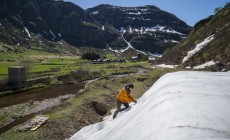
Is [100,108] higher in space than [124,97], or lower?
lower

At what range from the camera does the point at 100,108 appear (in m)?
35.7

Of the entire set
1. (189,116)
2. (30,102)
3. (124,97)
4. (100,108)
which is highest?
(189,116)

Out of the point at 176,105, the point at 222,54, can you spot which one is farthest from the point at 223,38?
the point at 176,105

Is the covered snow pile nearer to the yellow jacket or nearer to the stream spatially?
the yellow jacket

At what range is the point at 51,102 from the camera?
49.4 m

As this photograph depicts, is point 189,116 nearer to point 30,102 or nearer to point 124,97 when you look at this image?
point 124,97

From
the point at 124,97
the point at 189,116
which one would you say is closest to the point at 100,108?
the point at 124,97

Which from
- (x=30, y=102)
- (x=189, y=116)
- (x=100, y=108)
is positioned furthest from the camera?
(x=30, y=102)

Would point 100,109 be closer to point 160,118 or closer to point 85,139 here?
point 85,139

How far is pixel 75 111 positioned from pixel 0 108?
20128mm

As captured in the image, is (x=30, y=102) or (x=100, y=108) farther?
(x=30, y=102)

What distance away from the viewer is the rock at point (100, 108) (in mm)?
35094

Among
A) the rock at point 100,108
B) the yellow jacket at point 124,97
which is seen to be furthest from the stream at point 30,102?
the yellow jacket at point 124,97

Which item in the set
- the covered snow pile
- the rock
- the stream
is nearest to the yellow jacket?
the covered snow pile
